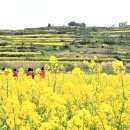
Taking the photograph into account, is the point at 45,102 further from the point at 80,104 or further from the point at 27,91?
the point at 27,91

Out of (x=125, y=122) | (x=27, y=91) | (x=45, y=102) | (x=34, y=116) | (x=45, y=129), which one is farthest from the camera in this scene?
(x=27, y=91)

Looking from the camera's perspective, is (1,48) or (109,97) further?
(1,48)

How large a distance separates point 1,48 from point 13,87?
125 ft

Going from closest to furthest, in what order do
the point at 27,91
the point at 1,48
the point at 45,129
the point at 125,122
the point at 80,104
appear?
the point at 45,129, the point at 125,122, the point at 80,104, the point at 27,91, the point at 1,48

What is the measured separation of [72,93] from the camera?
716 cm

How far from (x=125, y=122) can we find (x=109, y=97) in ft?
2.73

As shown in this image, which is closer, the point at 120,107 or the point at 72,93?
the point at 120,107

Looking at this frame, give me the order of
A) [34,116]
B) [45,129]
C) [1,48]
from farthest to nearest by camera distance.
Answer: [1,48], [34,116], [45,129]

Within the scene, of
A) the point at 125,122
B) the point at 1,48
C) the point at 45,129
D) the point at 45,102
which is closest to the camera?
the point at 45,129

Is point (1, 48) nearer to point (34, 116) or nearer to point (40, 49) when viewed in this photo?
point (40, 49)

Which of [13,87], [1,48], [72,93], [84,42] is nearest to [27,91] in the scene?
[13,87]

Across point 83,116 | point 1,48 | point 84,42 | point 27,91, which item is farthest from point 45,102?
point 84,42

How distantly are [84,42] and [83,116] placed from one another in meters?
50.8

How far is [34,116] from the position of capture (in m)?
5.57
